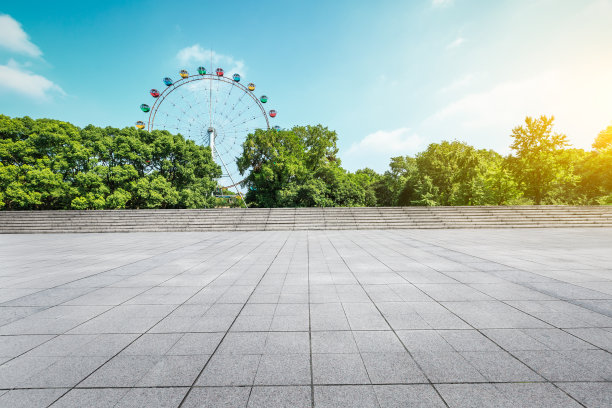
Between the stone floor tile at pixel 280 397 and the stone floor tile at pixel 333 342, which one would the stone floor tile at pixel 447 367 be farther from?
the stone floor tile at pixel 280 397

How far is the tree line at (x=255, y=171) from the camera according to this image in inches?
961

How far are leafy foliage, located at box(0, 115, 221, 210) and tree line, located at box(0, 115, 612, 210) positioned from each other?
95 mm

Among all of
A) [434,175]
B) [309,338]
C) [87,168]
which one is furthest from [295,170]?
[309,338]

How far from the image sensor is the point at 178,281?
5766 millimetres

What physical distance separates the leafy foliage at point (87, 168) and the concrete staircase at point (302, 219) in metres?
3.77

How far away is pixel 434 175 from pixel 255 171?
26658 mm

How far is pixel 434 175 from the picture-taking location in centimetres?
3516

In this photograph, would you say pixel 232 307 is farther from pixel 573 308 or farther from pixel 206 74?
pixel 206 74

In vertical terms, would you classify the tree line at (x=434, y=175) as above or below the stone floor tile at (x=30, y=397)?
above

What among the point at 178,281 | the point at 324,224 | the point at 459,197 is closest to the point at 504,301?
the point at 178,281

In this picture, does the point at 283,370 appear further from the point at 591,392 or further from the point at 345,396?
the point at 591,392

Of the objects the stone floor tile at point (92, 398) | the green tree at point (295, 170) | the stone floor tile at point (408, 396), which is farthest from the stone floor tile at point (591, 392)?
the green tree at point (295, 170)

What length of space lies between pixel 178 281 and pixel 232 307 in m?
2.39

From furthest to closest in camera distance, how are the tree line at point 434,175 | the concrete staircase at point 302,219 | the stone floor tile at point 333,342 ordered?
the tree line at point 434,175 < the concrete staircase at point 302,219 < the stone floor tile at point 333,342
